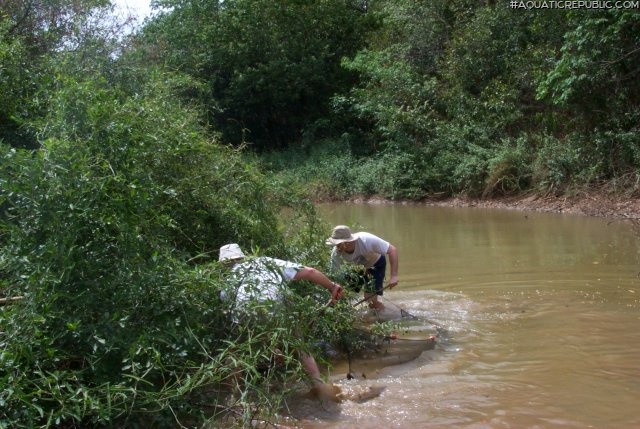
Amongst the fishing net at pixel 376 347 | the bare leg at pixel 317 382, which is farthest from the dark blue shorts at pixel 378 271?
the bare leg at pixel 317 382

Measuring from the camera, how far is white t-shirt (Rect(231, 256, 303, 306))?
5.50m

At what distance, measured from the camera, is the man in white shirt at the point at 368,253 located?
7.89m

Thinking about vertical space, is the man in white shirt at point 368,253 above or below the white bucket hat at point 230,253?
below

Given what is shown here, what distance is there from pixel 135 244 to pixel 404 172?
18.9 meters

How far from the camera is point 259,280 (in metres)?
5.54

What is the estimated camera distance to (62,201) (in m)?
5.15

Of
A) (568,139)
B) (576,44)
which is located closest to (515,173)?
(568,139)

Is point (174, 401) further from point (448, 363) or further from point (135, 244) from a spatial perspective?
point (448, 363)

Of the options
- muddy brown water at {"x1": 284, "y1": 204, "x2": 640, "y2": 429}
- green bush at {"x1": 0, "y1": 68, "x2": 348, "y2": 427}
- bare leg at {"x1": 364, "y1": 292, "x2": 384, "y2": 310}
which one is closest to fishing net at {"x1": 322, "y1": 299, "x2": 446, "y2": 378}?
muddy brown water at {"x1": 284, "y1": 204, "x2": 640, "y2": 429}

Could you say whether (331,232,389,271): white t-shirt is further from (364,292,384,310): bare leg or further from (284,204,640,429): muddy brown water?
(284,204,640,429): muddy brown water

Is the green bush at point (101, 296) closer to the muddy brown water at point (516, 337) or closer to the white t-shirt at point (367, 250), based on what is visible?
the muddy brown water at point (516, 337)

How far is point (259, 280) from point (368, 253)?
2969 millimetres

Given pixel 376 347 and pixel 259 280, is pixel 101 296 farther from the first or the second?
pixel 376 347

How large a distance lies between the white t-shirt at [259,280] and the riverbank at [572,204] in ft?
35.8
